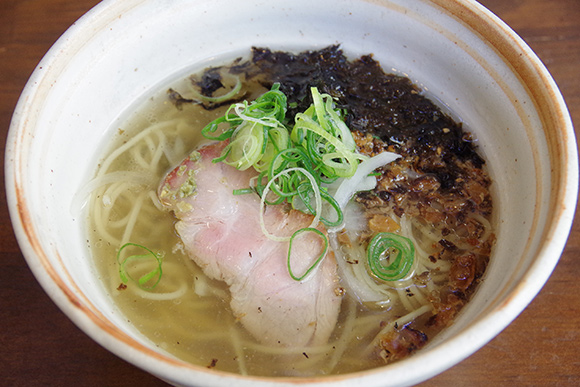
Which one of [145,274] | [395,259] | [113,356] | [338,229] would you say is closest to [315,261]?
[338,229]

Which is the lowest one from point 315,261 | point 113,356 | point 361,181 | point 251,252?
point 113,356

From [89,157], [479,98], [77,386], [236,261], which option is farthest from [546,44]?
[77,386]

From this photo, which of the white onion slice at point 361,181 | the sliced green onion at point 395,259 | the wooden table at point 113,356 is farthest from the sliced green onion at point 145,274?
the sliced green onion at point 395,259

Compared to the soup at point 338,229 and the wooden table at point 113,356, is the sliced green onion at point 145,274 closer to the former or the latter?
the soup at point 338,229

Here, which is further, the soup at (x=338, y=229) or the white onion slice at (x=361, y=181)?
the white onion slice at (x=361, y=181)

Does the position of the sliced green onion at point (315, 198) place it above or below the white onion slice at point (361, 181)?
below

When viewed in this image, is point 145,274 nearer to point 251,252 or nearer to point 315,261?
point 251,252

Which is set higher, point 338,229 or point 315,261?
Answer: point 338,229
